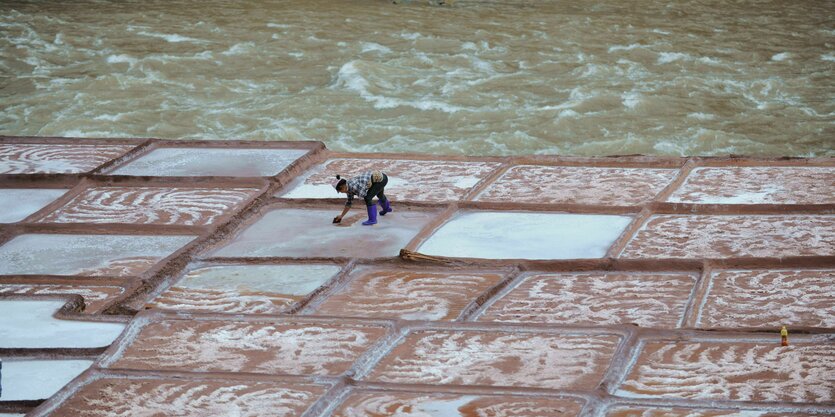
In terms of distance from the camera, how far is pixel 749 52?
1332 centimetres

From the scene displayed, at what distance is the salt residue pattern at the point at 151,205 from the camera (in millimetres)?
6457

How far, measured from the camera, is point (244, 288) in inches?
216

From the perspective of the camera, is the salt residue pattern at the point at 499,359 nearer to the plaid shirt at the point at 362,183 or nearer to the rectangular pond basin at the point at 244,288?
the rectangular pond basin at the point at 244,288

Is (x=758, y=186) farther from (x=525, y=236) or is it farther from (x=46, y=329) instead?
(x=46, y=329)

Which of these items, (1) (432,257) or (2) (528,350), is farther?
(1) (432,257)

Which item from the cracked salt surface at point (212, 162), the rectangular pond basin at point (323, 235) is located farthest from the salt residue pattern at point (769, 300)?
the cracked salt surface at point (212, 162)

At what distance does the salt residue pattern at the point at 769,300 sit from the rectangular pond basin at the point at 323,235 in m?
1.51

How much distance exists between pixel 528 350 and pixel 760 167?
116 inches

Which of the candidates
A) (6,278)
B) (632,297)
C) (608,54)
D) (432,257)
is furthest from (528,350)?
(608,54)

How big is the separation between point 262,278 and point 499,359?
1.51m

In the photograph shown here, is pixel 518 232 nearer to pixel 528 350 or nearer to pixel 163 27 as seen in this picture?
pixel 528 350

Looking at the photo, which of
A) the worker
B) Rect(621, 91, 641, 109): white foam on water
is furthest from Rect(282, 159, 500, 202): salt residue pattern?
Rect(621, 91, 641, 109): white foam on water

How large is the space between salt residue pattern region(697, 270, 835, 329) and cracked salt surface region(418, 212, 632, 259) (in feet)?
2.19

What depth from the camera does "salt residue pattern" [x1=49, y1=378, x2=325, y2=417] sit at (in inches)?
164
